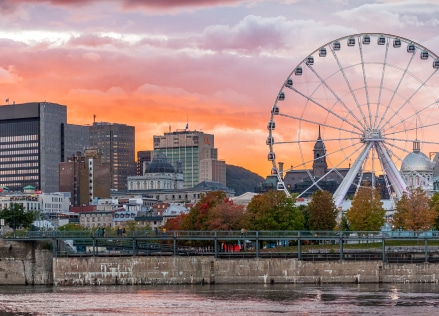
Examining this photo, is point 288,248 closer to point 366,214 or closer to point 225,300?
point 366,214

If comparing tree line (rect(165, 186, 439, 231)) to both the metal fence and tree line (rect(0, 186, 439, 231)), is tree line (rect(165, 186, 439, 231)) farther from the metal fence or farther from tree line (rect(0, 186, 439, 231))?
the metal fence

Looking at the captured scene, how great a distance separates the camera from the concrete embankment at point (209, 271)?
473 ft

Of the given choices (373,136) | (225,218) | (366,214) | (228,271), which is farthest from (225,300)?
(373,136)

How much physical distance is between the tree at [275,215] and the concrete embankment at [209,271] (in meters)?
31.4

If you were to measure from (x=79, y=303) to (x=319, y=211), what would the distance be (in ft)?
238

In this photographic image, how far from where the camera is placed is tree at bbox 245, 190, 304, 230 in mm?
177500

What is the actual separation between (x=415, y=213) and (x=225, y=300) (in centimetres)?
6149

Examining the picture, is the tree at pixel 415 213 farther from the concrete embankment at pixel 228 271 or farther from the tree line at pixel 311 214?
the concrete embankment at pixel 228 271

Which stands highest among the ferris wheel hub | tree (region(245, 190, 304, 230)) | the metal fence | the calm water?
the ferris wheel hub

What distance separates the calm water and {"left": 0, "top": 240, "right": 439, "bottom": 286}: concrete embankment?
3.16 metres

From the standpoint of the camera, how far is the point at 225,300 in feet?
407

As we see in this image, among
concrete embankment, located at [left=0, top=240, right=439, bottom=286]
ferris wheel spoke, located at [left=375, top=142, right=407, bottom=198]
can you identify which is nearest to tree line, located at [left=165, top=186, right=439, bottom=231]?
ferris wheel spoke, located at [left=375, top=142, right=407, bottom=198]

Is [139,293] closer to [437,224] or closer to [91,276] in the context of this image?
[91,276]

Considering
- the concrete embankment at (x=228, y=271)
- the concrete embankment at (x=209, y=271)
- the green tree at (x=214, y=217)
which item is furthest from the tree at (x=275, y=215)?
the concrete embankment at (x=209, y=271)
